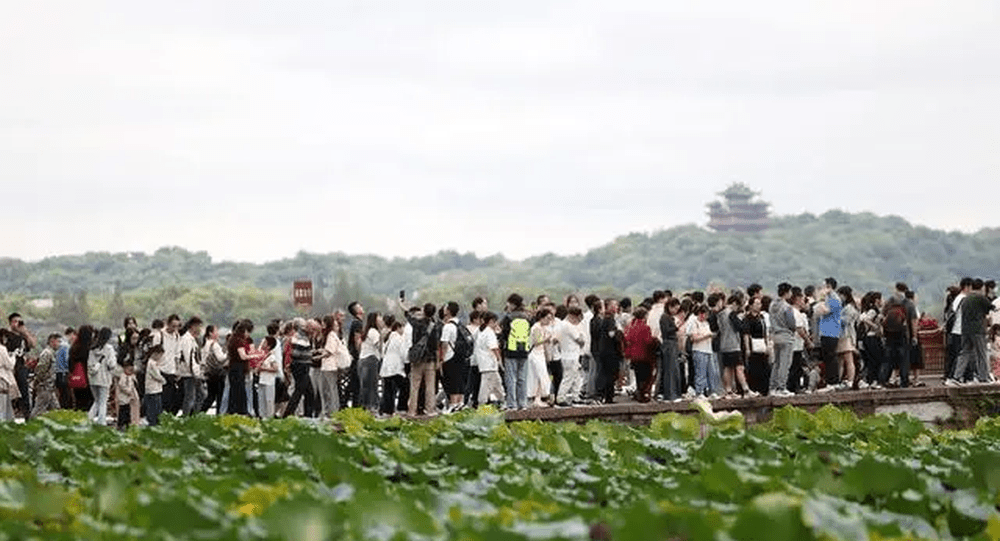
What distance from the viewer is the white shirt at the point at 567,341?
34.2 metres

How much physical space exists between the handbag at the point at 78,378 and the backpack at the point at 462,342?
502 centimetres

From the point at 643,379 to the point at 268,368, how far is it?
522 cm

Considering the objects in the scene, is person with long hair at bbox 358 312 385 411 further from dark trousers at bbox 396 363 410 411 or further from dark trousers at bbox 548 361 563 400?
dark trousers at bbox 548 361 563 400

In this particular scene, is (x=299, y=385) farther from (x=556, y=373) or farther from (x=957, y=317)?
(x=957, y=317)

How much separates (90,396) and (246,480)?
2047 centimetres

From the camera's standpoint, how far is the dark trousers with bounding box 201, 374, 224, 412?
3428cm

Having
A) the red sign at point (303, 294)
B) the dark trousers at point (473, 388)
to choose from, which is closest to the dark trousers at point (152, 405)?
the dark trousers at point (473, 388)

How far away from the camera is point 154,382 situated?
33625 mm

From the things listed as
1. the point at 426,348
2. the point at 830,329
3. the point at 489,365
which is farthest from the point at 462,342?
the point at 830,329

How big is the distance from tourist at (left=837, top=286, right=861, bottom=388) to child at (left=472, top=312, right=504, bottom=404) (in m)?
5.82

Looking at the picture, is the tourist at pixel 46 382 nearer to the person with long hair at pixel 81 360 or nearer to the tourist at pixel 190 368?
the person with long hair at pixel 81 360

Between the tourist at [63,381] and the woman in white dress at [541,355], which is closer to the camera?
the woman in white dress at [541,355]

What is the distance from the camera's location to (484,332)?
112 feet

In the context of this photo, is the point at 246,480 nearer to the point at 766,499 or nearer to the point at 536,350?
the point at 766,499
